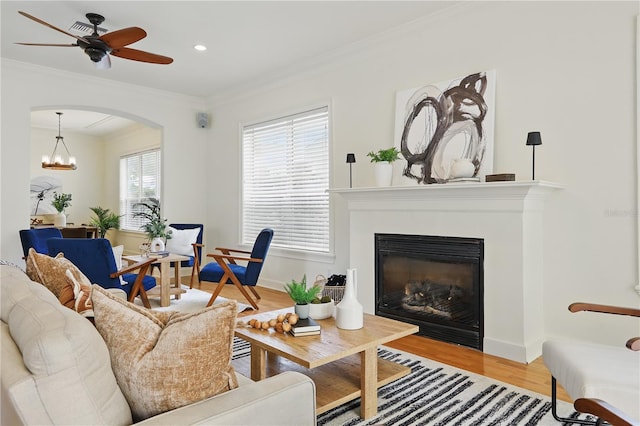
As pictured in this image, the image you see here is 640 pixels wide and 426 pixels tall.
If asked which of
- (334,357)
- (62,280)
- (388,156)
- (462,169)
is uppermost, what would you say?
(388,156)

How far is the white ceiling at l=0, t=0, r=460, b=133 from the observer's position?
11.8ft

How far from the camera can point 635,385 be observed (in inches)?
62.9

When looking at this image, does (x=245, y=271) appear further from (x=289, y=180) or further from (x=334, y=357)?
(x=334, y=357)

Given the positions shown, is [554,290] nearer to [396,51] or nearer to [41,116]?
[396,51]

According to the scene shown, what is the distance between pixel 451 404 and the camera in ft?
7.64

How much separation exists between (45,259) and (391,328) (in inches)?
73.8

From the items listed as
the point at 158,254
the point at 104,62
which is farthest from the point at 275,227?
the point at 104,62

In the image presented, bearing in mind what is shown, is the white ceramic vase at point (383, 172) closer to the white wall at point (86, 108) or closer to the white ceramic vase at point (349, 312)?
the white ceramic vase at point (349, 312)

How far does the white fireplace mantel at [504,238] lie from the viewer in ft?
9.84

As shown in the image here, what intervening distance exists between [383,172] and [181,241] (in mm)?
3387

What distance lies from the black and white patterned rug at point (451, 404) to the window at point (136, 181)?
6.83 m

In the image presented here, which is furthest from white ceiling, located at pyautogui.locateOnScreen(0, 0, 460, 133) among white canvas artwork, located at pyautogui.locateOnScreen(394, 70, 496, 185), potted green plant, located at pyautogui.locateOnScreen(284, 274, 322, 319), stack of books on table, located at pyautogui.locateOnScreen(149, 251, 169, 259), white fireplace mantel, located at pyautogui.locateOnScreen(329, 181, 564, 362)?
potted green plant, located at pyautogui.locateOnScreen(284, 274, 322, 319)

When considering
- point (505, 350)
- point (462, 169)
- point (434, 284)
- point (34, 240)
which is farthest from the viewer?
point (34, 240)

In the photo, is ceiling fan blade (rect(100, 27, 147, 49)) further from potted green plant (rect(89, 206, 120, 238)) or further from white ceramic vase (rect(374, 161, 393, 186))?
potted green plant (rect(89, 206, 120, 238))
